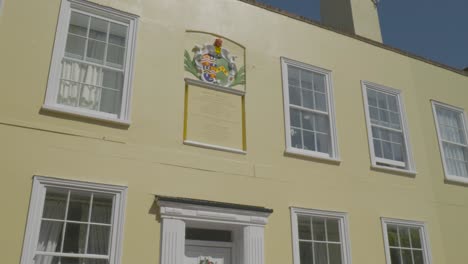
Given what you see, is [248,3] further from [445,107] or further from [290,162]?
[445,107]

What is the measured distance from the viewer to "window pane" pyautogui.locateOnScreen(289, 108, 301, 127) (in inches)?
387

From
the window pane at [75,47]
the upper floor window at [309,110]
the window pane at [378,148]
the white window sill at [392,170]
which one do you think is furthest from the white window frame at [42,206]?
the window pane at [378,148]

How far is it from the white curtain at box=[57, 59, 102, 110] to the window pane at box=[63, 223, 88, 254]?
2.09 meters

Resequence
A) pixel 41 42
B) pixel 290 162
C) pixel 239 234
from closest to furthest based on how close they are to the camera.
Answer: pixel 41 42 < pixel 239 234 < pixel 290 162

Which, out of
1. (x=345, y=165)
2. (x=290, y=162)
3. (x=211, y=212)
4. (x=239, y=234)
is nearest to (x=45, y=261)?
(x=211, y=212)

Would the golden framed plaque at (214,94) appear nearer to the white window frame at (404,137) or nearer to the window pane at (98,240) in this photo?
the window pane at (98,240)

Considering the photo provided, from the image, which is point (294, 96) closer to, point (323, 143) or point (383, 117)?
point (323, 143)

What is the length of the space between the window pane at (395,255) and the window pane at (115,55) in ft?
22.3

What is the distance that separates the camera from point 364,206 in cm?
974

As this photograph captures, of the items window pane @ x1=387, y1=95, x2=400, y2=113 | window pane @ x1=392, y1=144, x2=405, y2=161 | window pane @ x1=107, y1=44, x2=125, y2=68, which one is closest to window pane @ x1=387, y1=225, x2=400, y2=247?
window pane @ x1=392, y1=144, x2=405, y2=161

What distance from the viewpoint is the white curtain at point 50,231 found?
6646 mm

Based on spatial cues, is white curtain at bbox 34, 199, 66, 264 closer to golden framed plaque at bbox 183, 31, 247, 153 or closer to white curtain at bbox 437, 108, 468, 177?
golden framed plaque at bbox 183, 31, 247, 153

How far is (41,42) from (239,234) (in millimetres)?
4759

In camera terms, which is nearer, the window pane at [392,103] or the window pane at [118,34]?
the window pane at [118,34]
